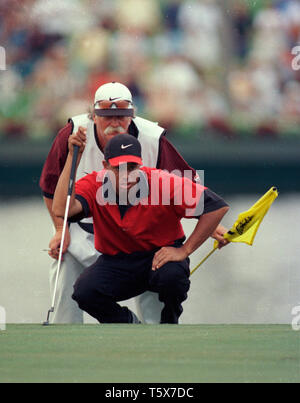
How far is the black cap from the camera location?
13.1 ft

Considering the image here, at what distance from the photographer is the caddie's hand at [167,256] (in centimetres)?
414

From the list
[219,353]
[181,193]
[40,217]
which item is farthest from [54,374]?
[40,217]

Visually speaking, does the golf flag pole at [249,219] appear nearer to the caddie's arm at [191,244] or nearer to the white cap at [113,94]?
the caddie's arm at [191,244]

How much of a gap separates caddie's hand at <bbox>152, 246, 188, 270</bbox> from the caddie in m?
0.40

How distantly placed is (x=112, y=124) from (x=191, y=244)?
2.14 feet

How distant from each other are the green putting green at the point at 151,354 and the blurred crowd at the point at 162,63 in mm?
12867

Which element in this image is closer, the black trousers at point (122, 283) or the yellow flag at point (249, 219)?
the black trousers at point (122, 283)

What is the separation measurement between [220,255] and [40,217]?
2.71m

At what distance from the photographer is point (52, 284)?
4996 mm

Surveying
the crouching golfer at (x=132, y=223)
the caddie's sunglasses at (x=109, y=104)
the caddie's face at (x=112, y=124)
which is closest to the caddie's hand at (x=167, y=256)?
the crouching golfer at (x=132, y=223)

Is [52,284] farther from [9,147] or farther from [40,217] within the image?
[9,147]

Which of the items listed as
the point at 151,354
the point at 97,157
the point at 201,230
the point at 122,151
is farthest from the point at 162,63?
the point at 151,354

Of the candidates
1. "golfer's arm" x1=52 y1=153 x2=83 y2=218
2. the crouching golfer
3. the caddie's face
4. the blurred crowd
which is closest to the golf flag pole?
the crouching golfer
